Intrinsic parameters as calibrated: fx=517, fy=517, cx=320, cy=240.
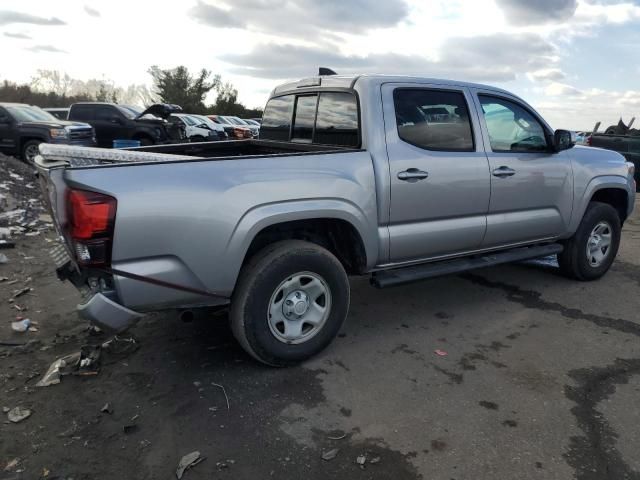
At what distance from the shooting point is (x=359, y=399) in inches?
125

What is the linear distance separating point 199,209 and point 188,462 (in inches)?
52.5

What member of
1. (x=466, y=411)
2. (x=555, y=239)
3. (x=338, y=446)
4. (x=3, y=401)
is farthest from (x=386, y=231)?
(x=3, y=401)

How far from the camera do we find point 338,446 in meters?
2.73

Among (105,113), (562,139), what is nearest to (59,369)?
(562,139)

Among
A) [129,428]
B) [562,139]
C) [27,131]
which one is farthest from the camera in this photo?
[27,131]

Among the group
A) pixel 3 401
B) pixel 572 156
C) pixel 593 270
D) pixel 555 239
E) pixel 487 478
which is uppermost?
pixel 572 156

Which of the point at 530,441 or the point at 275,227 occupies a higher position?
the point at 275,227

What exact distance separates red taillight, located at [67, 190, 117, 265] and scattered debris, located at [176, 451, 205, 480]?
1120 millimetres

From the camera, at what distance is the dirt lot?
261cm

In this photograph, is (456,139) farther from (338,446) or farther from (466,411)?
(338,446)

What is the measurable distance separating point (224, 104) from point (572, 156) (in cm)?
4538

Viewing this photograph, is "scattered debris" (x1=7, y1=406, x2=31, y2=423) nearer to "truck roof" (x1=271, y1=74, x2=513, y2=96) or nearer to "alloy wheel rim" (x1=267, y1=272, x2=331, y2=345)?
"alloy wheel rim" (x1=267, y1=272, x2=331, y2=345)

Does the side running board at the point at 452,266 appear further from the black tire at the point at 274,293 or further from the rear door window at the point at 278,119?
the rear door window at the point at 278,119

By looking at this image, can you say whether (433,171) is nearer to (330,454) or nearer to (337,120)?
(337,120)
